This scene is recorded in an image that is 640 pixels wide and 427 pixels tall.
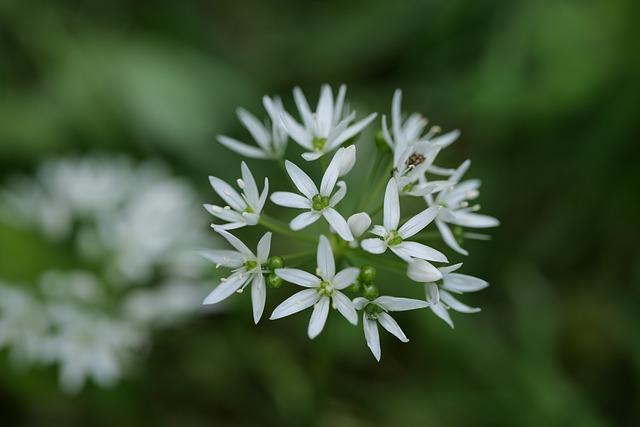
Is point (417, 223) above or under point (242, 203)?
under

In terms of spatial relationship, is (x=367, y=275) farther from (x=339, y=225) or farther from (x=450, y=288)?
(x=450, y=288)

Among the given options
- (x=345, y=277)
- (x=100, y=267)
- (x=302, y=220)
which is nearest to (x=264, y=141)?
(x=302, y=220)

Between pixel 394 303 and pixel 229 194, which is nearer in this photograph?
pixel 394 303

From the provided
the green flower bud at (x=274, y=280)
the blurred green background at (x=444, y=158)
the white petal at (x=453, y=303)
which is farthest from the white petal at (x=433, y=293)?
the blurred green background at (x=444, y=158)

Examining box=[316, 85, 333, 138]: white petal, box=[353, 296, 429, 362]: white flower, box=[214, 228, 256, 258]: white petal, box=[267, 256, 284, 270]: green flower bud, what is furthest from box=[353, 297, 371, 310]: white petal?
box=[316, 85, 333, 138]: white petal

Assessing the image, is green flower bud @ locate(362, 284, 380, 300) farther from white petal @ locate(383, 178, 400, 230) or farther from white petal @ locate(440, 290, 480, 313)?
white petal @ locate(440, 290, 480, 313)

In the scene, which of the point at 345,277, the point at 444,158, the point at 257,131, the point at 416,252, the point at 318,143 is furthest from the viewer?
the point at 444,158

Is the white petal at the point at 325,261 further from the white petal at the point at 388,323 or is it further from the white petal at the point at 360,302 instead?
the white petal at the point at 388,323
